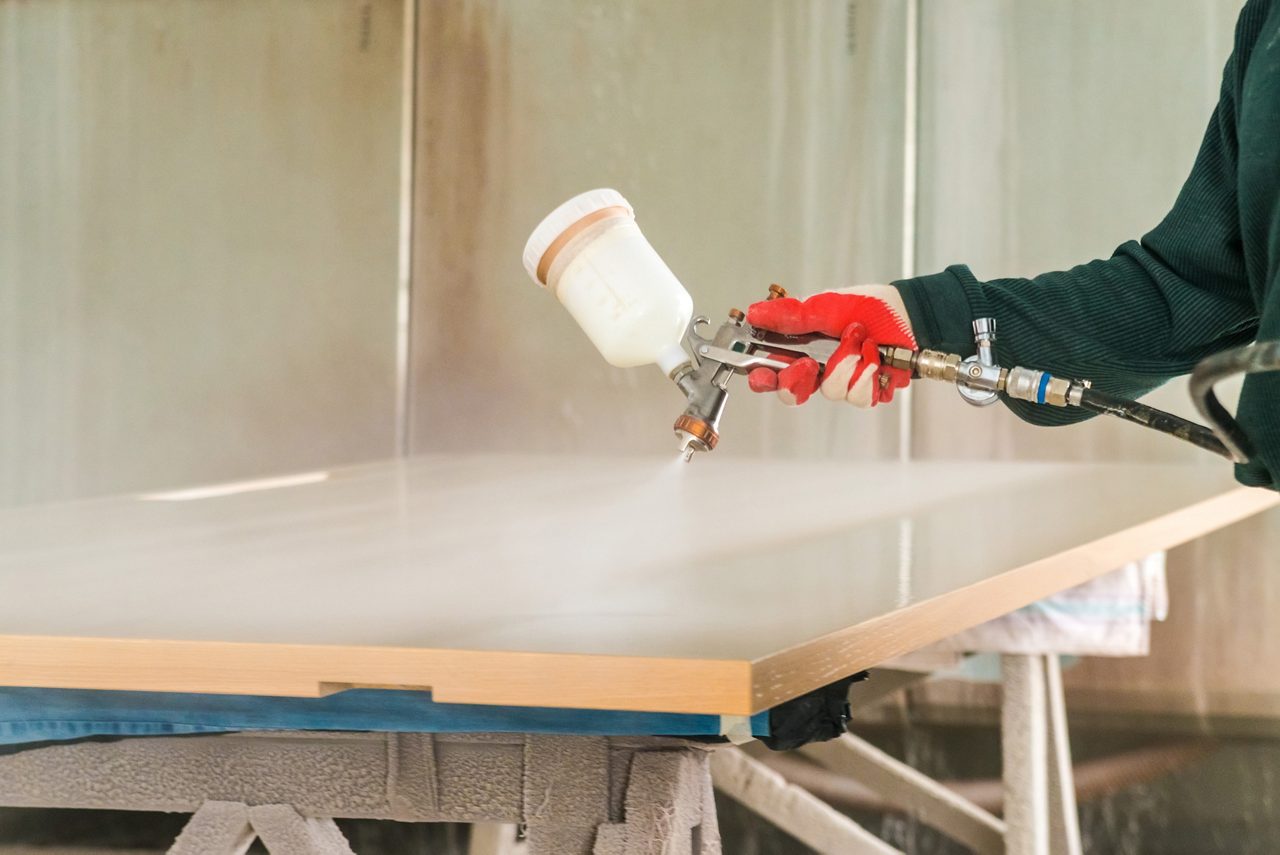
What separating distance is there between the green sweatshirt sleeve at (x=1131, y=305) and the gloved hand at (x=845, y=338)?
5 cm

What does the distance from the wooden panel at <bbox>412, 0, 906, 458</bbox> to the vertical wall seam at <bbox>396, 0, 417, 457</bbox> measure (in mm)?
28

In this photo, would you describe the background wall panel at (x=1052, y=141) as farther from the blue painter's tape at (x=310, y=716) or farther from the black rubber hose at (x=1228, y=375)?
the blue painter's tape at (x=310, y=716)

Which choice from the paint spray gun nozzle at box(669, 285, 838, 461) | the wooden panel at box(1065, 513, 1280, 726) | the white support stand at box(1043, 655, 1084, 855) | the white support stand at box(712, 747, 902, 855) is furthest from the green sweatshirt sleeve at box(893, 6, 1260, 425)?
the wooden panel at box(1065, 513, 1280, 726)

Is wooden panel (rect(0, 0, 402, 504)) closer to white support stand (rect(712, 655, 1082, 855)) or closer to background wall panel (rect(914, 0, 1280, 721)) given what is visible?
background wall panel (rect(914, 0, 1280, 721))

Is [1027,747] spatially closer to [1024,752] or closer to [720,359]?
[1024,752]

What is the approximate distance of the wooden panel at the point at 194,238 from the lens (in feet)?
12.2

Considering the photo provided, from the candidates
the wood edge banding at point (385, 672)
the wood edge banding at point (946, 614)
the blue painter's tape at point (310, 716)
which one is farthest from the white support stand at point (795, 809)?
the wood edge banding at point (385, 672)

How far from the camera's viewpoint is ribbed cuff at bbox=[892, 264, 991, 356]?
1231mm

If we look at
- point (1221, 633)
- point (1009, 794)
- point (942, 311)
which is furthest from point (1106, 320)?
point (1221, 633)

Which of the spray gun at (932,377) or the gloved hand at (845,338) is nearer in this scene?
the spray gun at (932,377)

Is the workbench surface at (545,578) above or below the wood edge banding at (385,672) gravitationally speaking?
above

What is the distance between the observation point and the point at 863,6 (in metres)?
3.44

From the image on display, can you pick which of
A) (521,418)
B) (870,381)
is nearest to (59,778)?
(870,381)

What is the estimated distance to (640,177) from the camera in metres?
3.60
